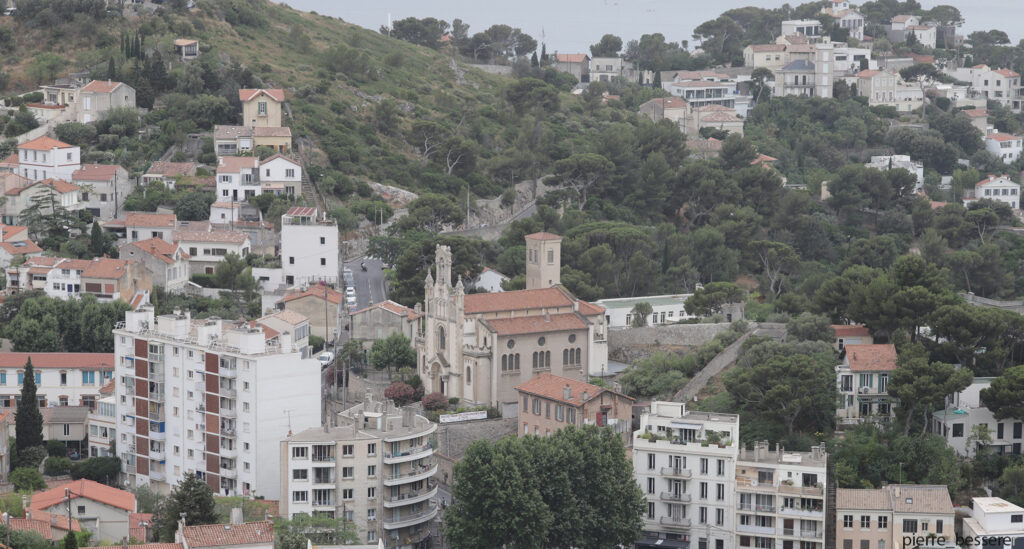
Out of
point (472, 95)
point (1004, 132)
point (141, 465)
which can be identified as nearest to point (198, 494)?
point (141, 465)

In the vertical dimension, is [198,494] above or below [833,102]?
below

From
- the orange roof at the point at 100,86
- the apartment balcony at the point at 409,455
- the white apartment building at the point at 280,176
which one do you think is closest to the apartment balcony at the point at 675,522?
the apartment balcony at the point at 409,455

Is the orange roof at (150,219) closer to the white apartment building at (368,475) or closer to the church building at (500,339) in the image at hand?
the church building at (500,339)

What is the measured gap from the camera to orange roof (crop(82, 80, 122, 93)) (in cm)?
9519

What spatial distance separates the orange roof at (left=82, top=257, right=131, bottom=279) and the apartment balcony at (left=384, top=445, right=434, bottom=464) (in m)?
23.6

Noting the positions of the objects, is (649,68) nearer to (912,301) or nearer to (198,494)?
(912,301)

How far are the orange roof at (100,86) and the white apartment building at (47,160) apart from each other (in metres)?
7.03

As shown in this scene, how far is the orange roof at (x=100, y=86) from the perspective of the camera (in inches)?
3748

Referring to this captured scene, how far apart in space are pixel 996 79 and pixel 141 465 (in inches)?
3751

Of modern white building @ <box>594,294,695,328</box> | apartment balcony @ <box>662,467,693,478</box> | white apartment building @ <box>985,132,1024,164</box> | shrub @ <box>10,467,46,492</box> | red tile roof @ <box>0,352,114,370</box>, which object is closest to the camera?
apartment balcony @ <box>662,467,693,478</box>

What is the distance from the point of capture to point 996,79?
136m

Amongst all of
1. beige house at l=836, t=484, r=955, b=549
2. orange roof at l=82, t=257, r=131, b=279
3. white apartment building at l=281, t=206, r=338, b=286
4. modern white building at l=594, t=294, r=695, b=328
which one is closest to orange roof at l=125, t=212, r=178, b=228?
white apartment building at l=281, t=206, r=338, b=286

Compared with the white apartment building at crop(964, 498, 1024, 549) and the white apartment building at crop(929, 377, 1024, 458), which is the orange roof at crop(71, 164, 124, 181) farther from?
the white apartment building at crop(964, 498, 1024, 549)

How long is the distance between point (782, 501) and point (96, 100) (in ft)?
187
